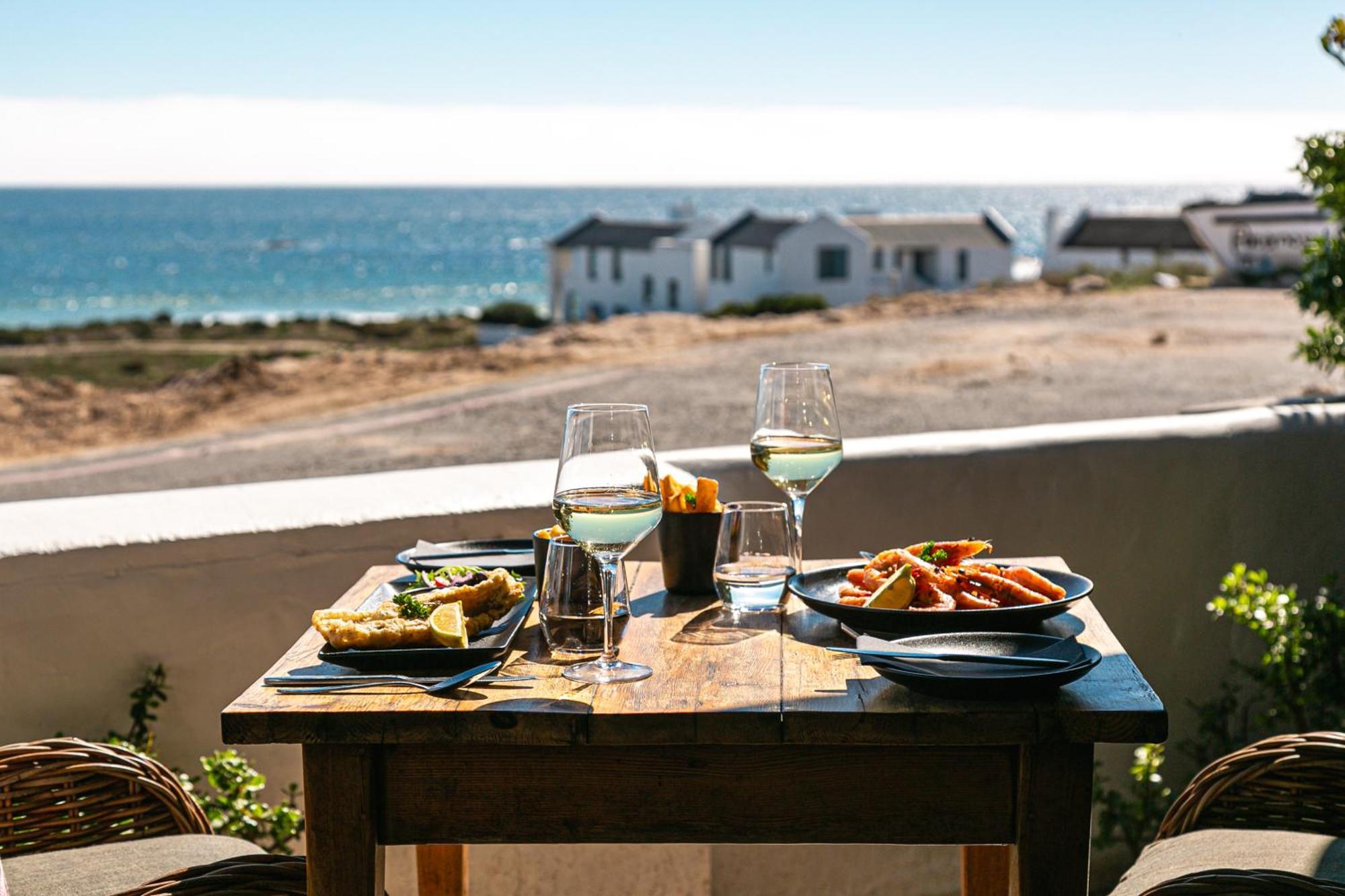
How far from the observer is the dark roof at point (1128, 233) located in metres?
50.4

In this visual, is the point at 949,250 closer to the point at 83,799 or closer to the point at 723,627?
the point at 723,627

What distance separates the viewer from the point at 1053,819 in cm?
170

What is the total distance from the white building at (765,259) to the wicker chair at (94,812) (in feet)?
151

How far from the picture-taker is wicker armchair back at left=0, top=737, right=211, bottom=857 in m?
2.26

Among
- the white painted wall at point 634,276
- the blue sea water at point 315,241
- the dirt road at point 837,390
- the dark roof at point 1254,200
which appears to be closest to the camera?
the dirt road at point 837,390

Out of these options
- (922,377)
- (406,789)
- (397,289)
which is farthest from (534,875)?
(397,289)

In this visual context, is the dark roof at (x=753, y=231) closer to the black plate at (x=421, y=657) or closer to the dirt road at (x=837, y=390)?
the dirt road at (x=837, y=390)

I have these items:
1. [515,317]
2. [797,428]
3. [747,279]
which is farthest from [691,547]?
[747,279]

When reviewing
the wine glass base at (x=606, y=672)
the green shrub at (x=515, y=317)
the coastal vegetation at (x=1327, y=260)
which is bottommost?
the green shrub at (x=515, y=317)

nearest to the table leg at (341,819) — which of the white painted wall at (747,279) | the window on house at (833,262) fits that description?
the white painted wall at (747,279)

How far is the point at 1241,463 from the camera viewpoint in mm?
3660

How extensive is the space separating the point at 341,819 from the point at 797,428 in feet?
3.15

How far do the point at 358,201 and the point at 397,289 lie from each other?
8659 cm

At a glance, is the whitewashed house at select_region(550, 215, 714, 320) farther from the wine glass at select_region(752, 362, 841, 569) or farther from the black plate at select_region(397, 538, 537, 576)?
the wine glass at select_region(752, 362, 841, 569)
